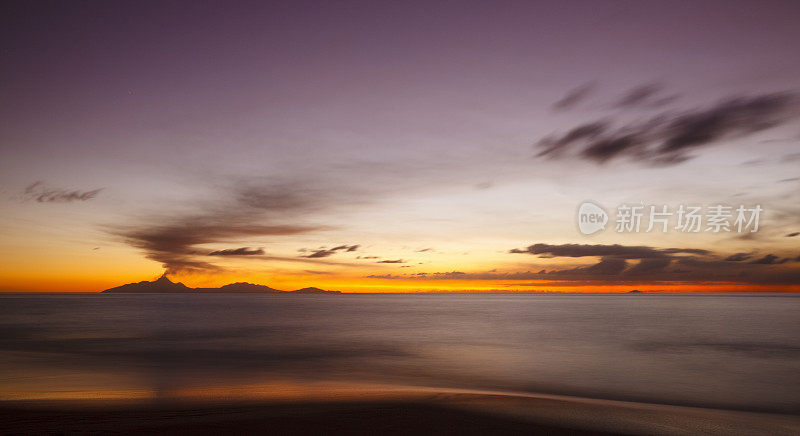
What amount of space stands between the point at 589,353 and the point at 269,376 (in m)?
19.2

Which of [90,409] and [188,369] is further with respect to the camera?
[188,369]

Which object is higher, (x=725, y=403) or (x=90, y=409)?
(x=90, y=409)

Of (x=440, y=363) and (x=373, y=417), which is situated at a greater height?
(x=373, y=417)

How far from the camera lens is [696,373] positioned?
861 inches

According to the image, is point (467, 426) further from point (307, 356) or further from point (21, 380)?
point (307, 356)

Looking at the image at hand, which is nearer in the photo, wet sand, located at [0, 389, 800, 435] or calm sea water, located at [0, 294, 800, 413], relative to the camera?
wet sand, located at [0, 389, 800, 435]

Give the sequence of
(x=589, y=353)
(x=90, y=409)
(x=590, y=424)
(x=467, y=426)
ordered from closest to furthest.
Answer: (x=467, y=426)
(x=590, y=424)
(x=90, y=409)
(x=589, y=353)

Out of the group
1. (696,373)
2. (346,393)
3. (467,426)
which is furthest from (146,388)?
(696,373)

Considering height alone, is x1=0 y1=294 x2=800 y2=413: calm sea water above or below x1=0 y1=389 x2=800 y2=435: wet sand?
below

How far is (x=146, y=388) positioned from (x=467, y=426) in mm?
11173

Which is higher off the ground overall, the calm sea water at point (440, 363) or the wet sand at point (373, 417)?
the wet sand at point (373, 417)

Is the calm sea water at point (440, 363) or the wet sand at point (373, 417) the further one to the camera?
the calm sea water at point (440, 363)

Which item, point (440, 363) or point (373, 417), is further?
point (440, 363)

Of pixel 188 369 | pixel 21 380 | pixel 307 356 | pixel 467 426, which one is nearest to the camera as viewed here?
pixel 467 426
